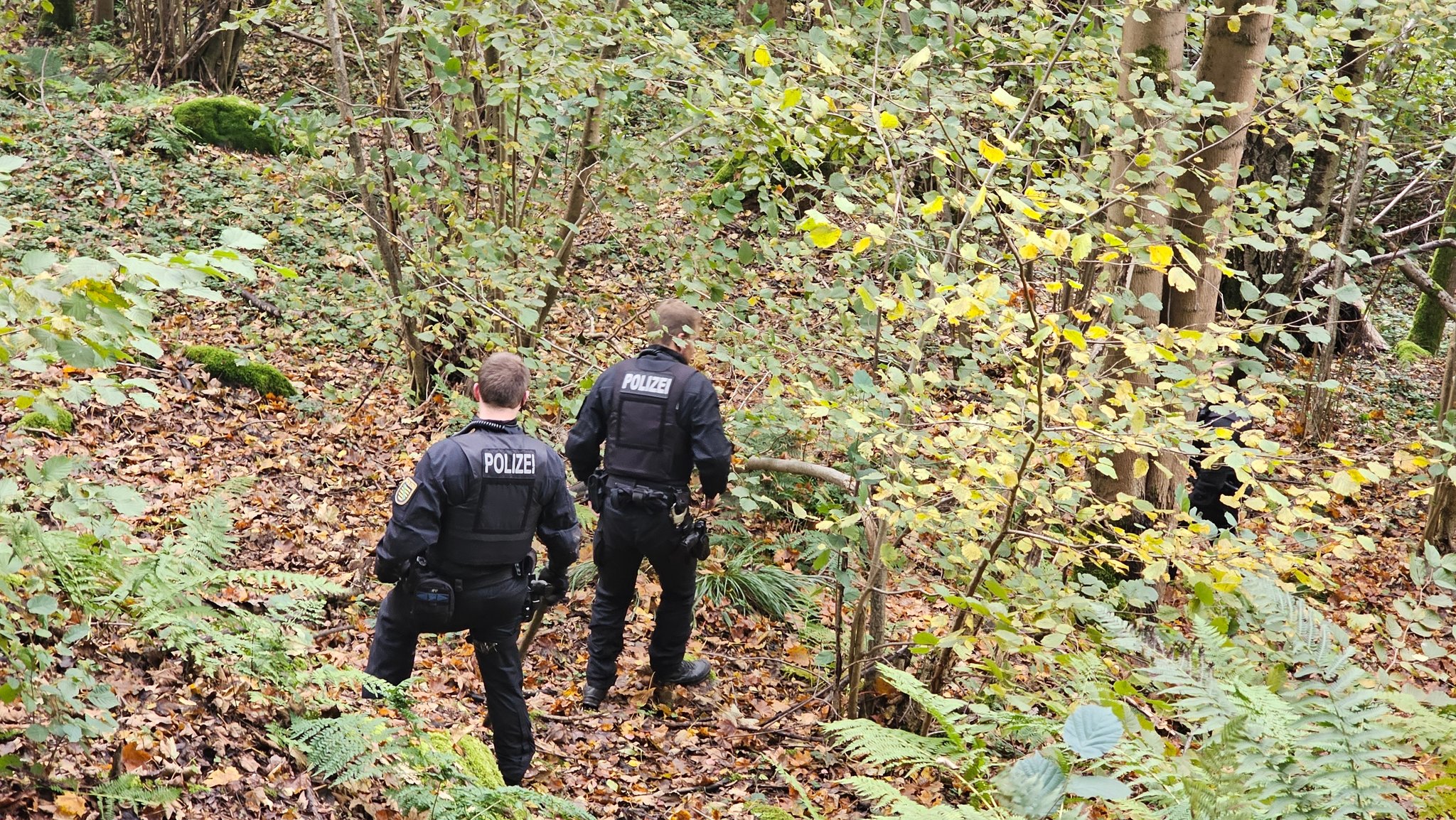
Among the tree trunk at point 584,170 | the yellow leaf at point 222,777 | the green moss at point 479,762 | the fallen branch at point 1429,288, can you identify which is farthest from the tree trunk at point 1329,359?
the yellow leaf at point 222,777

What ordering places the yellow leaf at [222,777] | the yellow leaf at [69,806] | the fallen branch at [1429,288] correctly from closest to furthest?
the yellow leaf at [69,806] < the yellow leaf at [222,777] < the fallen branch at [1429,288]

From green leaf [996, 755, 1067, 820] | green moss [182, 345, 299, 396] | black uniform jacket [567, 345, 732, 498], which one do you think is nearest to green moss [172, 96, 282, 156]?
green moss [182, 345, 299, 396]

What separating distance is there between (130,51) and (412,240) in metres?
10.3

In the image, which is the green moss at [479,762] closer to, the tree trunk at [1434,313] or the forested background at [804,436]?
the forested background at [804,436]

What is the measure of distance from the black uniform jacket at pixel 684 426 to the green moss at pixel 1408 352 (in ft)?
42.2

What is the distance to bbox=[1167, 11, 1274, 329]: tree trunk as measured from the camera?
5.27 meters

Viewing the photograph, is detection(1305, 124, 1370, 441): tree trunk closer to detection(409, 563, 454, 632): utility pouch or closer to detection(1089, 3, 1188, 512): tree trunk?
detection(1089, 3, 1188, 512): tree trunk

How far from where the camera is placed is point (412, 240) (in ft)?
27.9

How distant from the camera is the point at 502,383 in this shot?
4598mm

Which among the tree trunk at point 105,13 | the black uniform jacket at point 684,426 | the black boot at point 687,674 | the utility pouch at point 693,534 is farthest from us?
the tree trunk at point 105,13

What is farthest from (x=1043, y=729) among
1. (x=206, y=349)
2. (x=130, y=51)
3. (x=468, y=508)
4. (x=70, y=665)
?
(x=130, y=51)

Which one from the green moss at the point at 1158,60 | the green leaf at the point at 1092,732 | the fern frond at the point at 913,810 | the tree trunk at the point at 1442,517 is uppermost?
the green moss at the point at 1158,60

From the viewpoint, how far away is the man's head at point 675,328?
18.4 feet

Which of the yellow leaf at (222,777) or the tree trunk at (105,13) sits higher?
the tree trunk at (105,13)
